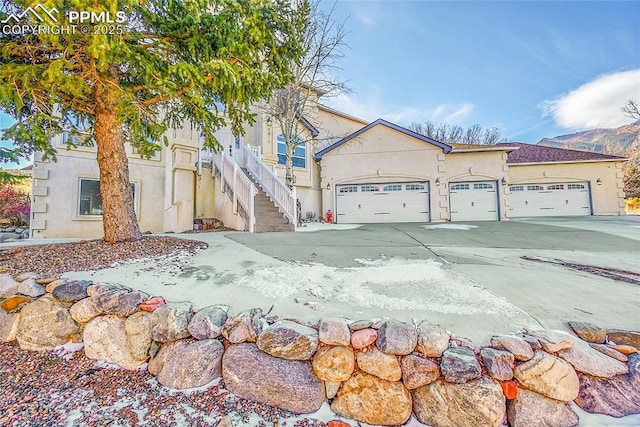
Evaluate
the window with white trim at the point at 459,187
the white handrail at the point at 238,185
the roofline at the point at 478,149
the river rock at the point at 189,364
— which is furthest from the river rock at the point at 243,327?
the roofline at the point at 478,149

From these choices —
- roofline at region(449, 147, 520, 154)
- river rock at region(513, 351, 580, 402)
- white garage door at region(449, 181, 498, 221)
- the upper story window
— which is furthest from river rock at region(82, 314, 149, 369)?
roofline at region(449, 147, 520, 154)

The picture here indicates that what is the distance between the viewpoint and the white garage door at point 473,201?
13250 millimetres

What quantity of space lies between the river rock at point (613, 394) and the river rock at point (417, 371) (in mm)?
1093

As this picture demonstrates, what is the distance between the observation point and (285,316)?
2.67 m

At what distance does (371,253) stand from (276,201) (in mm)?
4845

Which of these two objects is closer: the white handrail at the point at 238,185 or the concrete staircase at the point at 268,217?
the white handrail at the point at 238,185

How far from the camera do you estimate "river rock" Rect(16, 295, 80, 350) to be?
2.94 metres

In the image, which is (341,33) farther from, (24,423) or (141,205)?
(24,423)

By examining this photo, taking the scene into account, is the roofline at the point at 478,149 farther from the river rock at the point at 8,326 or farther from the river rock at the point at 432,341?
the river rock at the point at 8,326

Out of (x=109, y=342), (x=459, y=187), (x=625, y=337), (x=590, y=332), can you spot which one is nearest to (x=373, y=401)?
(x=590, y=332)

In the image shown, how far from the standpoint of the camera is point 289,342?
92.8 inches

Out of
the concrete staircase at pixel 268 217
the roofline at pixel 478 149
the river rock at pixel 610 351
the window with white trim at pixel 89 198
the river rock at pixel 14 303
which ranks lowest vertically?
the river rock at pixel 610 351

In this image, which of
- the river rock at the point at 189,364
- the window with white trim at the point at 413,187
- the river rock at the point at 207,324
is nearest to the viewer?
the river rock at the point at 189,364

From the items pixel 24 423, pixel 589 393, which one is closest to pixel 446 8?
pixel 589 393
